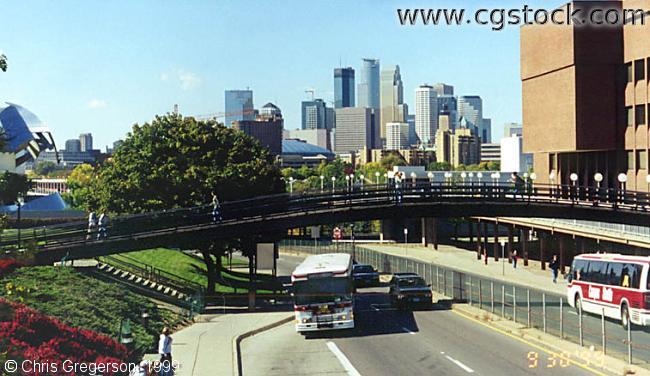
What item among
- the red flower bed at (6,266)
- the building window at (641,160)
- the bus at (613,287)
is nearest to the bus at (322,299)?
the bus at (613,287)

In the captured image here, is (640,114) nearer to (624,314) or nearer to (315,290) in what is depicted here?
(624,314)

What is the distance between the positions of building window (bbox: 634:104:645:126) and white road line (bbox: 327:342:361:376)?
54.2 m

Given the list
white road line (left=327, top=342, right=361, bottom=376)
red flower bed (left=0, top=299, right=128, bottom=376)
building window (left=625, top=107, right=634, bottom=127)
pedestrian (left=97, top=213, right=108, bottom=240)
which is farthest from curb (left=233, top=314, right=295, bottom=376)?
building window (left=625, top=107, right=634, bottom=127)

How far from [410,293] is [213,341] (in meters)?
14.0

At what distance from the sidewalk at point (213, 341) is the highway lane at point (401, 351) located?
2.61ft

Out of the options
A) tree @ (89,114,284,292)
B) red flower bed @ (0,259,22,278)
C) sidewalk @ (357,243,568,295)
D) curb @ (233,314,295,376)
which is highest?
tree @ (89,114,284,292)

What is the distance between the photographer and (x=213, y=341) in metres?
35.3

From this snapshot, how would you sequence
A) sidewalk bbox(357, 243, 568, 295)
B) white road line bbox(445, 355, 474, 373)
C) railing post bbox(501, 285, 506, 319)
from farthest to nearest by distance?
sidewalk bbox(357, 243, 568, 295) < railing post bbox(501, 285, 506, 319) < white road line bbox(445, 355, 474, 373)

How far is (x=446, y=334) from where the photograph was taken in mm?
36625

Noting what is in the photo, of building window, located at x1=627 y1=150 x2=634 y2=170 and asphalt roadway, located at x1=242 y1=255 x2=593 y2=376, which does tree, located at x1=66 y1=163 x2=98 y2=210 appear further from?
building window, located at x1=627 y1=150 x2=634 y2=170

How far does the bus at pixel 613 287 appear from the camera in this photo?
114 feet

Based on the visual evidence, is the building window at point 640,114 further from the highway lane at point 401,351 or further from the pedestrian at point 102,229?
the pedestrian at point 102,229

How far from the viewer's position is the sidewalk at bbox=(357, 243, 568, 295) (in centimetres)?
6806

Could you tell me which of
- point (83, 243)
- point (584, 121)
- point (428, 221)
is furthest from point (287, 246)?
point (83, 243)
